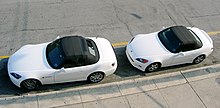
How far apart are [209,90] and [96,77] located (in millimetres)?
3675

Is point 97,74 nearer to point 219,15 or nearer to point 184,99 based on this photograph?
point 184,99

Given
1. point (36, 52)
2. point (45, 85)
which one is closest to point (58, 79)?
point (45, 85)

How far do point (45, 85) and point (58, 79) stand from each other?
1.94ft

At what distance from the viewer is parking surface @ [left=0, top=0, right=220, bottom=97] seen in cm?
1066

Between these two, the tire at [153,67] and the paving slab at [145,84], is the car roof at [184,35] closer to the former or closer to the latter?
the tire at [153,67]

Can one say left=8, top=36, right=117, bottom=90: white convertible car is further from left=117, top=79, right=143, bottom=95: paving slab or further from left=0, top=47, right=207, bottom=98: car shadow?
left=117, top=79, right=143, bottom=95: paving slab

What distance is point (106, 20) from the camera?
1217cm

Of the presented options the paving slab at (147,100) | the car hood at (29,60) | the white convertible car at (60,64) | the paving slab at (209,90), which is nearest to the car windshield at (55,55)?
the white convertible car at (60,64)

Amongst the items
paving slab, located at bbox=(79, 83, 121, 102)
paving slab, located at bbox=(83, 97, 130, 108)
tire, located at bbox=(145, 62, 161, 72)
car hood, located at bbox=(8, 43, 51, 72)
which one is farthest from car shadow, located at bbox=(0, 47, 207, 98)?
paving slab, located at bbox=(83, 97, 130, 108)

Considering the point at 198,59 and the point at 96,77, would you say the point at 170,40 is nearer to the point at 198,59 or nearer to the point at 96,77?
the point at 198,59

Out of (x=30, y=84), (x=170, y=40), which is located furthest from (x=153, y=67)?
(x=30, y=84)

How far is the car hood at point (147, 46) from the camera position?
31.4 ft

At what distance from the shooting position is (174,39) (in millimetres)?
9695

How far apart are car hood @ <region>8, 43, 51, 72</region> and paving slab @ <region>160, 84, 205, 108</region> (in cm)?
382
